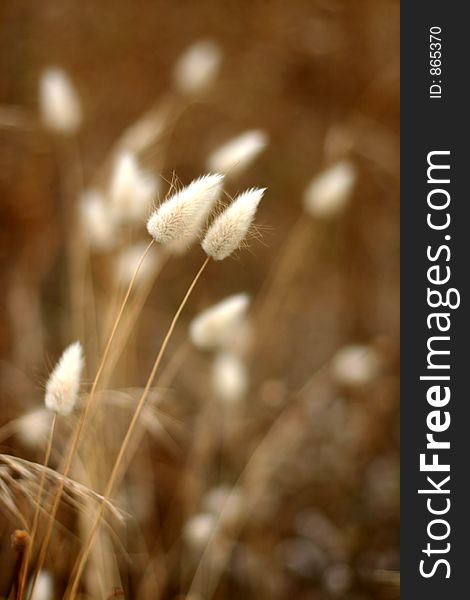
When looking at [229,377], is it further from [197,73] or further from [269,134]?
[269,134]

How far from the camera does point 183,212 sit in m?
0.63

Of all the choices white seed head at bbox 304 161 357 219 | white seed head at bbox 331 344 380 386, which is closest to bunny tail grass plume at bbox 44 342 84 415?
white seed head at bbox 304 161 357 219

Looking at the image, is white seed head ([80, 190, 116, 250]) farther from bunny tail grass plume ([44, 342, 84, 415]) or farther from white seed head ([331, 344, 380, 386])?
white seed head ([331, 344, 380, 386])

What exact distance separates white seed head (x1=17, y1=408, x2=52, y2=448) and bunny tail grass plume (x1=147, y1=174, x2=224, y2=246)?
0.28 m

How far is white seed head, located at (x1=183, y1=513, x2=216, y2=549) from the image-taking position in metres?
1.00

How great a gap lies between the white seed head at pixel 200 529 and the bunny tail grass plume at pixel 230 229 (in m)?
0.51

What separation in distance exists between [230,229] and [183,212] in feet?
0.16

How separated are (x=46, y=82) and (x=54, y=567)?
0.73 m

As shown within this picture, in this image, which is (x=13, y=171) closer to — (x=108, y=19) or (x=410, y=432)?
(x=108, y=19)

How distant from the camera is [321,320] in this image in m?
1.87

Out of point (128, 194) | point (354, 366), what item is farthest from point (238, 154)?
point (354, 366)

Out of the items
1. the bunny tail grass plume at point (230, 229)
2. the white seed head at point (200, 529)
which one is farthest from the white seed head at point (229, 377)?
the bunny tail grass plume at point (230, 229)

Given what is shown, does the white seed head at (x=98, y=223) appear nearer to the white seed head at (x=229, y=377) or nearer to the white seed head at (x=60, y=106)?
the white seed head at (x=60, y=106)

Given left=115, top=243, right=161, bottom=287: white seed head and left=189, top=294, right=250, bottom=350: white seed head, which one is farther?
left=115, top=243, right=161, bottom=287: white seed head
